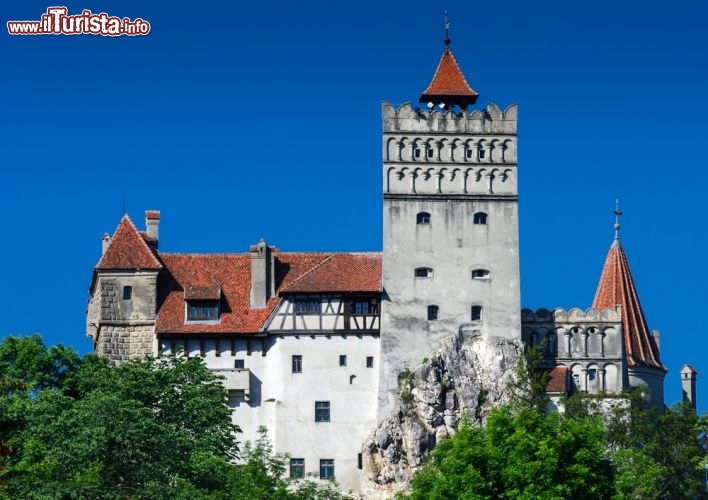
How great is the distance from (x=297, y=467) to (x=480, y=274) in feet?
44.0

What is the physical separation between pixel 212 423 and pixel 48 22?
19.9m

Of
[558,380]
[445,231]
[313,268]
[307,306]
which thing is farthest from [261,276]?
[558,380]

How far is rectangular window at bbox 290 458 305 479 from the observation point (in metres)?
106

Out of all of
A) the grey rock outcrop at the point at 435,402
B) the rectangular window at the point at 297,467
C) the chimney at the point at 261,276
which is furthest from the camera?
the chimney at the point at 261,276

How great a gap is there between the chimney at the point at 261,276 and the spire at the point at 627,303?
Answer: 17.7 meters

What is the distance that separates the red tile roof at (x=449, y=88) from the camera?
113 metres

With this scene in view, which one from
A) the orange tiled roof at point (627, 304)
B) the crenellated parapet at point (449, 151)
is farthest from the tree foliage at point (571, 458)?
the crenellated parapet at point (449, 151)

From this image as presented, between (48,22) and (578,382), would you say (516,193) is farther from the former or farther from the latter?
(48,22)

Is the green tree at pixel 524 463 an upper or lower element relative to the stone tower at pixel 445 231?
lower

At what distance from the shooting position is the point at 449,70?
11488 cm

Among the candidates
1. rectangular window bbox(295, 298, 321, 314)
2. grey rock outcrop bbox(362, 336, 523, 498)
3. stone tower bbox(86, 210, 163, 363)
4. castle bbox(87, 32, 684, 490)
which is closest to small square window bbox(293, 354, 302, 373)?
castle bbox(87, 32, 684, 490)

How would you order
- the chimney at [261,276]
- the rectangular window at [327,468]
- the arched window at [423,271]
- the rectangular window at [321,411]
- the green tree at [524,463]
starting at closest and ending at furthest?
1. the green tree at [524,463]
2. the rectangular window at [327,468]
3. the rectangular window at [321,411]
4. the arched window at [423,271]
5. the chimney at [261,276]

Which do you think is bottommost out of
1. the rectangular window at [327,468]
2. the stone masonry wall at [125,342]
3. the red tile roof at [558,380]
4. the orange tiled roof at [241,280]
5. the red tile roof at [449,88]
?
the rectangular window at [327,468]

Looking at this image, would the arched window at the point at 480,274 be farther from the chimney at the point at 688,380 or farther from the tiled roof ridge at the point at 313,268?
the chimney at the point at 688,380
